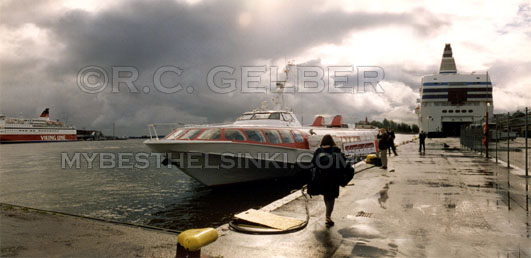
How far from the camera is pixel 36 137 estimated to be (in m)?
134

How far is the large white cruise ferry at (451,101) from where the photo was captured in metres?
60.7

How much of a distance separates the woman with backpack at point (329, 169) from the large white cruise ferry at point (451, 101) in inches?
2443

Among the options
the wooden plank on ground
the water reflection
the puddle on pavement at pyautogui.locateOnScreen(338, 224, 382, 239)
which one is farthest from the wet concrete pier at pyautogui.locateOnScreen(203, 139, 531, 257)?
the water reflection

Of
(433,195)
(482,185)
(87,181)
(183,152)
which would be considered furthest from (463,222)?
(87,181)

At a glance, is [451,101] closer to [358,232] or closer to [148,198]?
[148,198]

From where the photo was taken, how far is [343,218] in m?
7.32

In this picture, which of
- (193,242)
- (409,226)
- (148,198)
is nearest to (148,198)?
(148,198)

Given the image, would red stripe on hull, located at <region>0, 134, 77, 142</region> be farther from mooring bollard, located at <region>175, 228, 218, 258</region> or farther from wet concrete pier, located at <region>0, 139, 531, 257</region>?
mooring bollard, located at <region>175, 228, 218, 258</region>

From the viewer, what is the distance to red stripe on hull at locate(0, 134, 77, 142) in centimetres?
12556

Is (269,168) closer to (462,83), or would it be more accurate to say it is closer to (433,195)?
(433,195)

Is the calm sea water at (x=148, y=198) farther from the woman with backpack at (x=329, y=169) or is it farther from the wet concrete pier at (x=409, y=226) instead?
the woman with backpack at (x=329, y=169)

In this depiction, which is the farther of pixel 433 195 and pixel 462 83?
pixel 462 83

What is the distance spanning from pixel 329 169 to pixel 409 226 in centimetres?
187

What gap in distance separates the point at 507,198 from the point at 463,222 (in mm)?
3207
